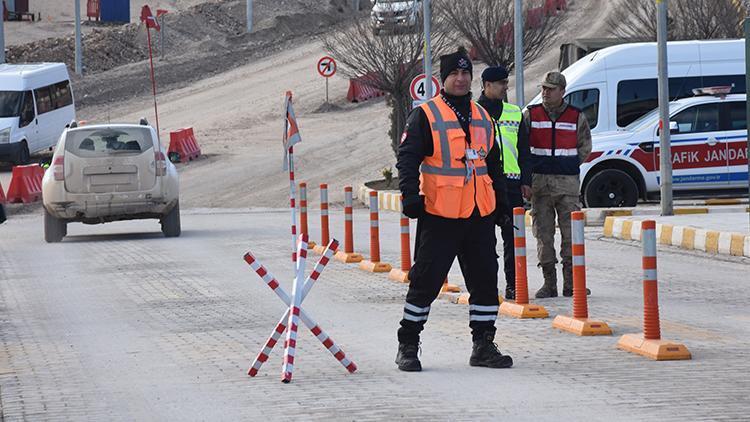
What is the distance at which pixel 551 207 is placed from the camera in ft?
45.9

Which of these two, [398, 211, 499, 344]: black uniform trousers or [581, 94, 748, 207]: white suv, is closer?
[398, 211, 499, 344]: black uniform trousers

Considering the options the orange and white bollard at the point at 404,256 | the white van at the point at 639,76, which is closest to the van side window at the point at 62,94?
the white van at the point at 639,76

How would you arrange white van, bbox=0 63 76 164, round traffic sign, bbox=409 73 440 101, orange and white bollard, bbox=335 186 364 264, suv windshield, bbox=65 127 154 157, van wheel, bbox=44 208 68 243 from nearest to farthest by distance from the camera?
1. orange and white bollard, bbox=335 186 364 264
2. suv windshield, bbox=65 127 154 157
3. van wheel, bbox=44 208 68 243
4. round traffic sign, bbox=409 73 440 101
5. white van, bbox=0 63 76 164

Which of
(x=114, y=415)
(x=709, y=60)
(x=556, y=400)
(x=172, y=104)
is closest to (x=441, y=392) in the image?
(x=556, y=400)

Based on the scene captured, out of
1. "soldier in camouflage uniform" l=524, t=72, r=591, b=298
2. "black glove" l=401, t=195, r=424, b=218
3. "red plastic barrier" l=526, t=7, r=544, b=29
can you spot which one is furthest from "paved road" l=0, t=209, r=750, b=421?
"red plastic barrier" l=526, t=7, r=544, b=29

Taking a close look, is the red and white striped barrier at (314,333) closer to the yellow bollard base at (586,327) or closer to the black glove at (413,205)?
the black glove at (413,205)

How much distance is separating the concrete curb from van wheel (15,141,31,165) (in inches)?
941

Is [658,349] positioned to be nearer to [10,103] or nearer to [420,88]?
[420,88]

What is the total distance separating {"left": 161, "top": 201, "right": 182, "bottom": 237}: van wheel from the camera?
24.0 m

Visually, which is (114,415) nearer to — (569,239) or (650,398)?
(650,398)

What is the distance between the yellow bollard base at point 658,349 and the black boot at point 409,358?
1.55 meters

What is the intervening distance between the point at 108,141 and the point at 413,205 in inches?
575

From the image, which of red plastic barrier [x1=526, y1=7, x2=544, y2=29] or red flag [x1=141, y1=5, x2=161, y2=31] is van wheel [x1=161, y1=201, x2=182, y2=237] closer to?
red flag [x1=141, y1=5, x2=161, y2=31]

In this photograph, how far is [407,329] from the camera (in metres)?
9.93
